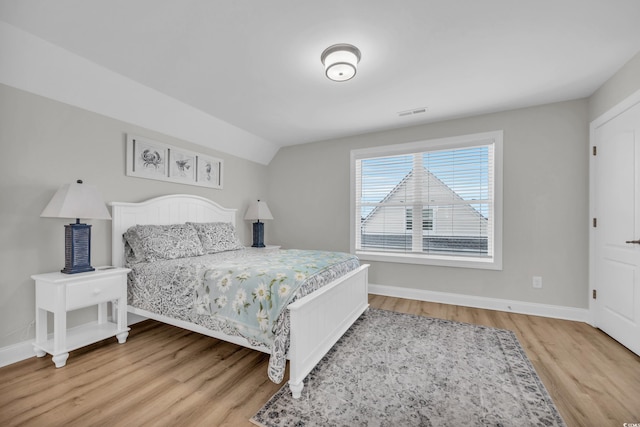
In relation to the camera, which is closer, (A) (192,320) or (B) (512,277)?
(A) (192,320)

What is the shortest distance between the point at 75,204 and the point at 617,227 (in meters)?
Answer: 4.64

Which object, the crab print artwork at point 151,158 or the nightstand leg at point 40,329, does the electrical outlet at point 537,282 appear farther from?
the nightstand leg at point 40,329

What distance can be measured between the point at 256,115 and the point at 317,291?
244 centimetres

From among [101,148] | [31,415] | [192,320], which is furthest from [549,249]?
[101,148]

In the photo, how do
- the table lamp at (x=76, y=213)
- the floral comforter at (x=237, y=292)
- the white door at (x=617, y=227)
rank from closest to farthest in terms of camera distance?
1. the floral comforter at (x=237, y=292)
2. the table lamp at (x=76, y=213)
3. the white door at (x=617, y=227)

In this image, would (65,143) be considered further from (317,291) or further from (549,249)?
(549,249)

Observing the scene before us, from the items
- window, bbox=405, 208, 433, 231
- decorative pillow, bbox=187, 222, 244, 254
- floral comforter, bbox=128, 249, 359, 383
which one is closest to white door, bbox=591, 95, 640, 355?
window, bbox=405, 208, 433, 231

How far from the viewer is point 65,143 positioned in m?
2.43

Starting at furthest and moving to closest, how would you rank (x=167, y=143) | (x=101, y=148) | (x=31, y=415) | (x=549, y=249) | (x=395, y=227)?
(x=395, y=227) → (x=167, y=143) → (x=549, y=249) → (x=101, y=148) → (x=31, y=415)

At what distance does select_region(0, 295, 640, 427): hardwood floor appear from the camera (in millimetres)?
1540

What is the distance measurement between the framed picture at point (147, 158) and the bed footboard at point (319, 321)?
244cm

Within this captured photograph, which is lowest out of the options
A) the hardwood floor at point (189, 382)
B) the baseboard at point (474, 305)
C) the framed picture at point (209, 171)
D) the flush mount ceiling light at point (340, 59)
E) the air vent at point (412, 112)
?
the hardwood floor at point (189, 382)

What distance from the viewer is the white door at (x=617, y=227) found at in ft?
7.43

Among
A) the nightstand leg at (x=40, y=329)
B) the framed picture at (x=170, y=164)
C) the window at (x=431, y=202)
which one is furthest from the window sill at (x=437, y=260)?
the nightstand leg at (x=40, y=329)
